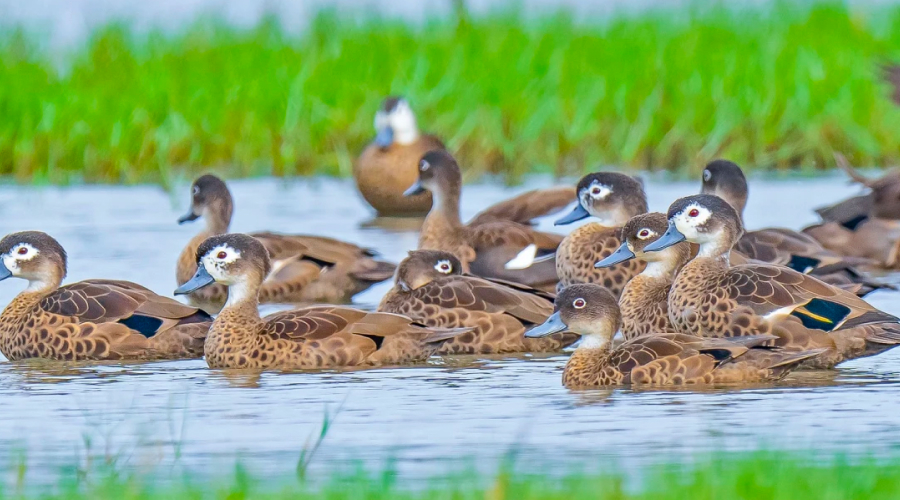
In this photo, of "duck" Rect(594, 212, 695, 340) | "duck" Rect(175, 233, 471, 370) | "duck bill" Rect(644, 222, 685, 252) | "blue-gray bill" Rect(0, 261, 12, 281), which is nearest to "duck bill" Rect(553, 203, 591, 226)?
"duck" Rect(594, 212, 695, 340)

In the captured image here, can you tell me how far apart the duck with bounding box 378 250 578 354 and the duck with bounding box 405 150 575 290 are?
4.54 feet

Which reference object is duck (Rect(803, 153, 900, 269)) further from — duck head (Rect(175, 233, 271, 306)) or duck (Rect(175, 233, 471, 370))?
duck head (Rect(175, 233, 271, 306))

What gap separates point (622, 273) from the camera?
9758 millimetres

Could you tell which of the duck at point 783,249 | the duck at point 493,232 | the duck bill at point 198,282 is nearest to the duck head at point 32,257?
the duck bill at point 198,282

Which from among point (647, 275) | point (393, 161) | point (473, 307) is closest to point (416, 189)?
point (393, 161)

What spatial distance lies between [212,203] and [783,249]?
3419 millimetres

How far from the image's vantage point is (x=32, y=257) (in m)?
9.02

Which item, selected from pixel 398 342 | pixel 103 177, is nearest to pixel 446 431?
pixel 398 342

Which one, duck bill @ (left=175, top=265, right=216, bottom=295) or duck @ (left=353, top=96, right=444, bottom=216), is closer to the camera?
duck bill @ (left=175, top=265, right=216, bottom=295)

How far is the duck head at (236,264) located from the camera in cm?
867

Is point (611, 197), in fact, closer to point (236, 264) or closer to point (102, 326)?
point (236, 264)

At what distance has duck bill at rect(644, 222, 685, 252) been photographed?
27.6ft

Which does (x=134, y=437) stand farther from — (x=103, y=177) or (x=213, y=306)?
(x=103, y=177)

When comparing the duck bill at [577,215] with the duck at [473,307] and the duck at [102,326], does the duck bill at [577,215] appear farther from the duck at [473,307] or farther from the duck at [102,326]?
the duck at [102,326]
